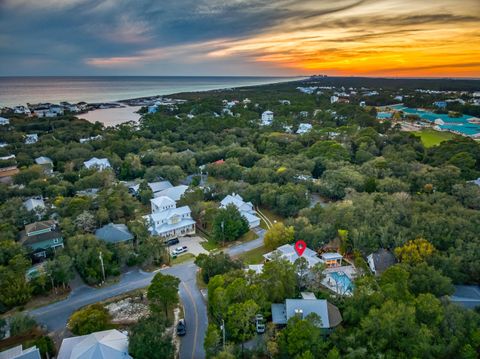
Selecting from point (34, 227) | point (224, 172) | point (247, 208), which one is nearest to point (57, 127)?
point (224, 172)

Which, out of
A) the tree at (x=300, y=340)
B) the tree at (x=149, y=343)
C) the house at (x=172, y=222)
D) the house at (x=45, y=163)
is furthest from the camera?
the house at (x=45, y=163)

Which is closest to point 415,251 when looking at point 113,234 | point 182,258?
point 182,258

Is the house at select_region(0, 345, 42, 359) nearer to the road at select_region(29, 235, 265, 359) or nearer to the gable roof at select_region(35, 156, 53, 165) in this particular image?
the road at select_region(29, 235, 265, 359)

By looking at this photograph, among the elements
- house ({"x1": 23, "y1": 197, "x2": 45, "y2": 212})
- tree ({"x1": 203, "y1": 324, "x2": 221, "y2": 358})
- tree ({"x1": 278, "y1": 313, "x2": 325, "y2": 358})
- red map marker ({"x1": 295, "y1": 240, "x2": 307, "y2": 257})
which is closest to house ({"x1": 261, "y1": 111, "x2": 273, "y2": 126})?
house ({"x1": 23, "y1": 197, "x2": 45, "y2": 212})

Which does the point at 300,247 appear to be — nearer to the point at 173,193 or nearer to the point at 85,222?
the point at 173,193

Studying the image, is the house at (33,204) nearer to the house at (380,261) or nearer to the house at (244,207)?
the house at (244,207)

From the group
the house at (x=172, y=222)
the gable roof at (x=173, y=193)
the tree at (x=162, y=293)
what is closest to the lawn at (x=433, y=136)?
the gable roof at (x=173, y=193)
